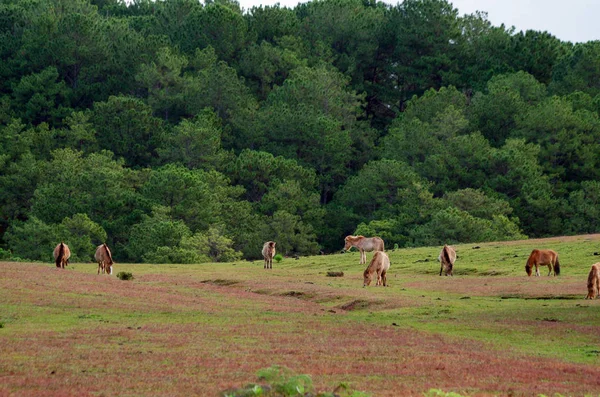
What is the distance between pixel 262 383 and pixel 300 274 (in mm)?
31449

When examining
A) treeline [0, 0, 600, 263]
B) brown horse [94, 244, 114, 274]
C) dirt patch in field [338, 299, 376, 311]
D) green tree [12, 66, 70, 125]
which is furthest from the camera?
green tree [12, 66, 70, 125]

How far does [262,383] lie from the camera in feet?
54.3

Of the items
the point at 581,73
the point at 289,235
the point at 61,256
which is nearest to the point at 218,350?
the point at 61,256

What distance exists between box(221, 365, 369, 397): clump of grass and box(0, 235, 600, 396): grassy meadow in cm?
50

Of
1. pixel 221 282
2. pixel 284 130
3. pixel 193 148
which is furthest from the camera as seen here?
pixel 284 130

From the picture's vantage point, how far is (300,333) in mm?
25391

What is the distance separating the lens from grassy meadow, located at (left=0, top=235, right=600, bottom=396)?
18.2m

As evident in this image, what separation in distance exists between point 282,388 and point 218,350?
232 inches

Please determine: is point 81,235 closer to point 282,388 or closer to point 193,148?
point 193,148

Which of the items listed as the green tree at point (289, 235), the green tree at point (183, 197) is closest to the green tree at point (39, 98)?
the green tree at point (183, 197)

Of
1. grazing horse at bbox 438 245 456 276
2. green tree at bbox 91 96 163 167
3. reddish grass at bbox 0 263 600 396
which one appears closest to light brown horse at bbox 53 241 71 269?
reddish grass at bbox 0 263 600 396

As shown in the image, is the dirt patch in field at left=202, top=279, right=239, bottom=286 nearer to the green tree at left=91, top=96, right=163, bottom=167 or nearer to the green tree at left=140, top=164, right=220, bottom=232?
the green tree at left=140, top=164, right=220, bottom=232

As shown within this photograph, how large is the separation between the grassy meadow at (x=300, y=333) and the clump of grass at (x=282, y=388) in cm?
50

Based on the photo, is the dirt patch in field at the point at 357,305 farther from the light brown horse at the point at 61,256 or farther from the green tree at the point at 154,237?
the green tree at the point at 154,237
